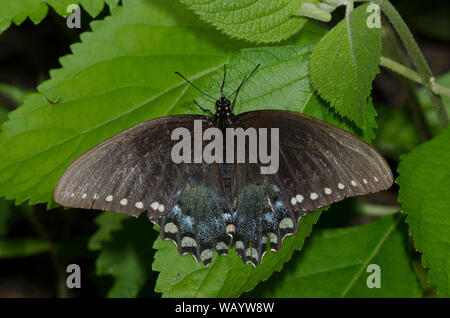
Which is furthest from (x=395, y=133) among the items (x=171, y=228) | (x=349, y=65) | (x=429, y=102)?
(x=171, y=228)

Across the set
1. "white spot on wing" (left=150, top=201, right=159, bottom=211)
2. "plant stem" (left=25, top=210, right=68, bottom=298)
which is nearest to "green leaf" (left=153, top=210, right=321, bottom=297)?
"white spot on wing" (left=150, top=201, right=159, bottom=211)

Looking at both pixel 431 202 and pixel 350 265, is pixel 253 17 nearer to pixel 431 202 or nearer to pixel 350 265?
pixel 431 202

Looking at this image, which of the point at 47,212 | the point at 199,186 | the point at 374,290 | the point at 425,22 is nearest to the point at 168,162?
the point at 199,186

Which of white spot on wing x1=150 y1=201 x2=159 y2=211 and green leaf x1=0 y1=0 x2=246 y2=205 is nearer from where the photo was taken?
white spot on wing x1=150 y1=201 x2=159 y2=211

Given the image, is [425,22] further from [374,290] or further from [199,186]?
[199,186]

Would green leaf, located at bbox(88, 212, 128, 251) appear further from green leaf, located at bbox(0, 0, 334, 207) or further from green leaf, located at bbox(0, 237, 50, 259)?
green leaf, located at bbox(0, 0, 334, 207)

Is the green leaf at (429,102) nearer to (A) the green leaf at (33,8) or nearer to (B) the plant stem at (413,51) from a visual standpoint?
(B) the plant stem at (413,51)
